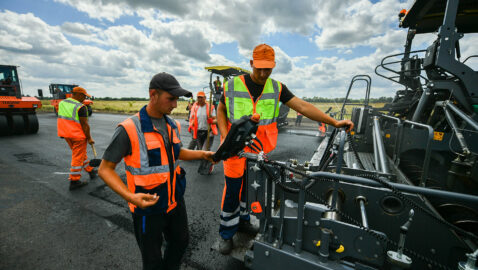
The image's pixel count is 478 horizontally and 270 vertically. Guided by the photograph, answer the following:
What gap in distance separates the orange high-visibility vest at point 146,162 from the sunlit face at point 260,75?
1132 millimetres

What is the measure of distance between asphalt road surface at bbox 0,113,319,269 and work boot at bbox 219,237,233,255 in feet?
0.52

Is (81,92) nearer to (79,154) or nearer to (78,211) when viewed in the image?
(79,154)

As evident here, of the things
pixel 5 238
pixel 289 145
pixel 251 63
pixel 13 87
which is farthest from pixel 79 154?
pixel 13 87

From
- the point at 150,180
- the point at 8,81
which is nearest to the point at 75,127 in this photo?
the point at 150,180

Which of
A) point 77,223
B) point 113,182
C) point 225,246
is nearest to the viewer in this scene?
point 113,182

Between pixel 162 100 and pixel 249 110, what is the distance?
901 millimetres

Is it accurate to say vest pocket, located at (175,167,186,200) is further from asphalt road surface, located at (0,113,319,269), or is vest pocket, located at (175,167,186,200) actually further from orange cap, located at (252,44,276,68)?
orange cap, located at (252,44,276,68)

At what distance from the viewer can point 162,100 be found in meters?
1.57

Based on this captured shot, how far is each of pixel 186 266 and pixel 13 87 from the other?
42.5 ft

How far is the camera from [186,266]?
224 centimetres

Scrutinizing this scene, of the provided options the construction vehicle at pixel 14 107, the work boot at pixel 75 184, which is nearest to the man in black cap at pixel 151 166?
the work boot at pixel 75 184

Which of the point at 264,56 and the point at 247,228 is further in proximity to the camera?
the point at 247,228

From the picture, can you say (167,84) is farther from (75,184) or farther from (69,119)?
(75,184)

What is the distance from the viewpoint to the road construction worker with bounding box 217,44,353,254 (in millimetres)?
2092
